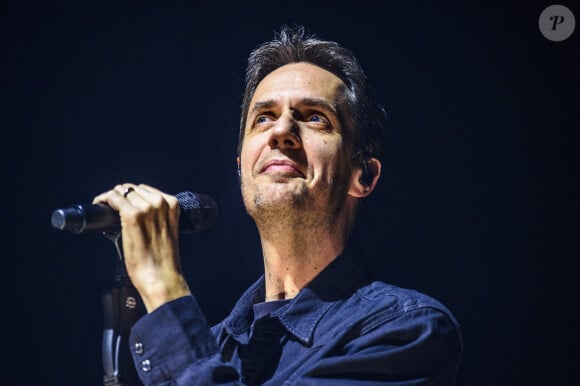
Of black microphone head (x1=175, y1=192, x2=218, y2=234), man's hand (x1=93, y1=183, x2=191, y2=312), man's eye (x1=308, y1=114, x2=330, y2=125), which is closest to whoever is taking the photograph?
man's hand (x1=93, y1=183, x2=191, y2=312)

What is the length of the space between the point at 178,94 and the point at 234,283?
847mm

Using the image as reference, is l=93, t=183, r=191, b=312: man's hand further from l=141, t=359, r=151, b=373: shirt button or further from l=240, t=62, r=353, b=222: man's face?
l=240, t=62, r=353, b=222: man's face

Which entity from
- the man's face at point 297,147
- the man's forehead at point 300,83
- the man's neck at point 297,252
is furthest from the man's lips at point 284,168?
the man's forehead at point 300,83

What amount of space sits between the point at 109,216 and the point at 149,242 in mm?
102

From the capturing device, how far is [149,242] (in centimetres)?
144

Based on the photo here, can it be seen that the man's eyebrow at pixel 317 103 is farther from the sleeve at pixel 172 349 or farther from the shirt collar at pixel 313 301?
the sleeve at pixel 172 349

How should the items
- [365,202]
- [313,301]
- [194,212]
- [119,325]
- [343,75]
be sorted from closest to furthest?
1. [119,325]
2. [194,212]
3. [313,301]
4. [343,75]
5. [365,202]

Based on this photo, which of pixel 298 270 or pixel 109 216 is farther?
pixel 298 270

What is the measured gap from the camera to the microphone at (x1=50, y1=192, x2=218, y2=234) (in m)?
1.32

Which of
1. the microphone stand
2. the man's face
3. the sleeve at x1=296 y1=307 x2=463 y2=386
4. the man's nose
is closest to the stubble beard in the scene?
the man's face

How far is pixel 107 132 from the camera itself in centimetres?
276

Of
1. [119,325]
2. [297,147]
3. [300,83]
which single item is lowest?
[119,325]

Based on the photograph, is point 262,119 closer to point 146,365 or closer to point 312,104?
point 312,104

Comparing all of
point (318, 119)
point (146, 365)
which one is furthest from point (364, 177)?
point (146, 365)
